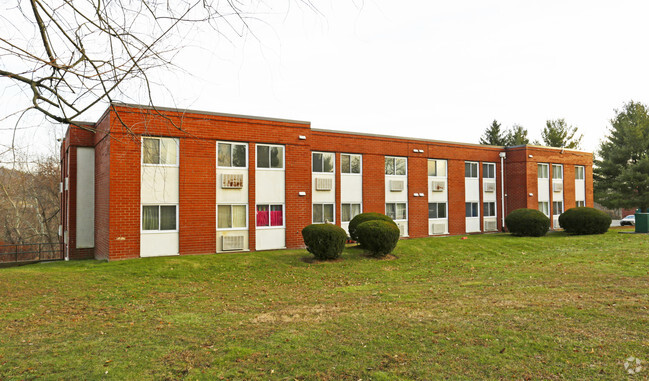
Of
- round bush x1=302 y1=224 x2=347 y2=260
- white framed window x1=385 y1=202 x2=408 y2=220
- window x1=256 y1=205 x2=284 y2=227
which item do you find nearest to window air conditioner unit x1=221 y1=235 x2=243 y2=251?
window x1=256 y1=205 x2=284 y2=227

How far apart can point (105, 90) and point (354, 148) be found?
68.8 ft

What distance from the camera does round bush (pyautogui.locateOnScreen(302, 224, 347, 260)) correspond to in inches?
623

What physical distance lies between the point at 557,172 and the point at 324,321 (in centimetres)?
3125

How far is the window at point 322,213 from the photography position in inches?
894

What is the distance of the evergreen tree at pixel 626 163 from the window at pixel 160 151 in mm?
40056

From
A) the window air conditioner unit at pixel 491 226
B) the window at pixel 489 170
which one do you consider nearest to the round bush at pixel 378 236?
the window air conditioner unit at pixel 491 226

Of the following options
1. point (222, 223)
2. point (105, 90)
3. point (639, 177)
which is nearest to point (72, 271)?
point (222, 223)

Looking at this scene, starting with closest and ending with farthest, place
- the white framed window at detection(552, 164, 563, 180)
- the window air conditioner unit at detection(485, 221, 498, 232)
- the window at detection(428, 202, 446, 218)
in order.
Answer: the window at detection(428, 202, 446, 218)
the window air conditioner unit at detection(485, 221, 498, 232)
the white framed window at detection(552, 164, 563, 180)

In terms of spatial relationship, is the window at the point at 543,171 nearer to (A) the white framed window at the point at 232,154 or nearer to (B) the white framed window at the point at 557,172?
(B) the white framed window at the point at 557,172

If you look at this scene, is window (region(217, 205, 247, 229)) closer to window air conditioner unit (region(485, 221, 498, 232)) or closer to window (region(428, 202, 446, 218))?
window (region(428, 202, 446, 218))

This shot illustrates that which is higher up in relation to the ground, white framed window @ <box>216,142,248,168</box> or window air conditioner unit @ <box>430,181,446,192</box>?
white framed window @ <box>216,142,248,168</box>

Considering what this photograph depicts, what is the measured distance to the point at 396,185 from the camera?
25.1 meters

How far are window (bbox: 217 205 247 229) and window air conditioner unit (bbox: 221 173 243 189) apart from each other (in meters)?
0.96

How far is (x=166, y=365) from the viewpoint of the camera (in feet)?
17.0
